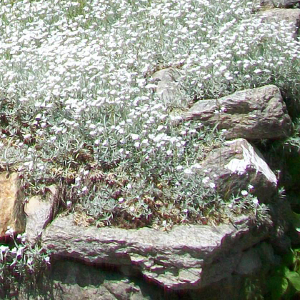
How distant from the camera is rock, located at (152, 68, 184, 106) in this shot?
4.91 m

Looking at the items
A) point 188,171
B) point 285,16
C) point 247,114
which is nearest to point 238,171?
point 188,171

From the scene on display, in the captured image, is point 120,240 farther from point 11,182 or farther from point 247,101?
point 247,101

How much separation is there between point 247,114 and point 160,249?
55.4 inches

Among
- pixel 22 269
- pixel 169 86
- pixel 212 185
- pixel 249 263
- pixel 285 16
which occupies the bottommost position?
pixel 249 263

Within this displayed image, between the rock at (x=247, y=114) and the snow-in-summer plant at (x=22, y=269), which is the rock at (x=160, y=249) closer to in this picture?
the snow-in-summer plant at (x=22, y=269)

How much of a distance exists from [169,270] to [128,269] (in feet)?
1.09

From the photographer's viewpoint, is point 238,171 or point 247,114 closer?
point 238,171

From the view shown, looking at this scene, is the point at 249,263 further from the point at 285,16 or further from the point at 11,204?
the point at 285,16

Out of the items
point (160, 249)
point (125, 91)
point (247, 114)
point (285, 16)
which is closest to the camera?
point (160, 249)

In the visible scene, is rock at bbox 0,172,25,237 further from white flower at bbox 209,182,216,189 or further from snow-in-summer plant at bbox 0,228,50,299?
white flower at bbox 209,182,216,189

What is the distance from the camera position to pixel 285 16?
6.20 meters

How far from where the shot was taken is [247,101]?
4613 millimetres

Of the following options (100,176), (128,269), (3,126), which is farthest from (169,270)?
(3,126)

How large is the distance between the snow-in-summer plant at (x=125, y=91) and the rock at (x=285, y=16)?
16 cm
